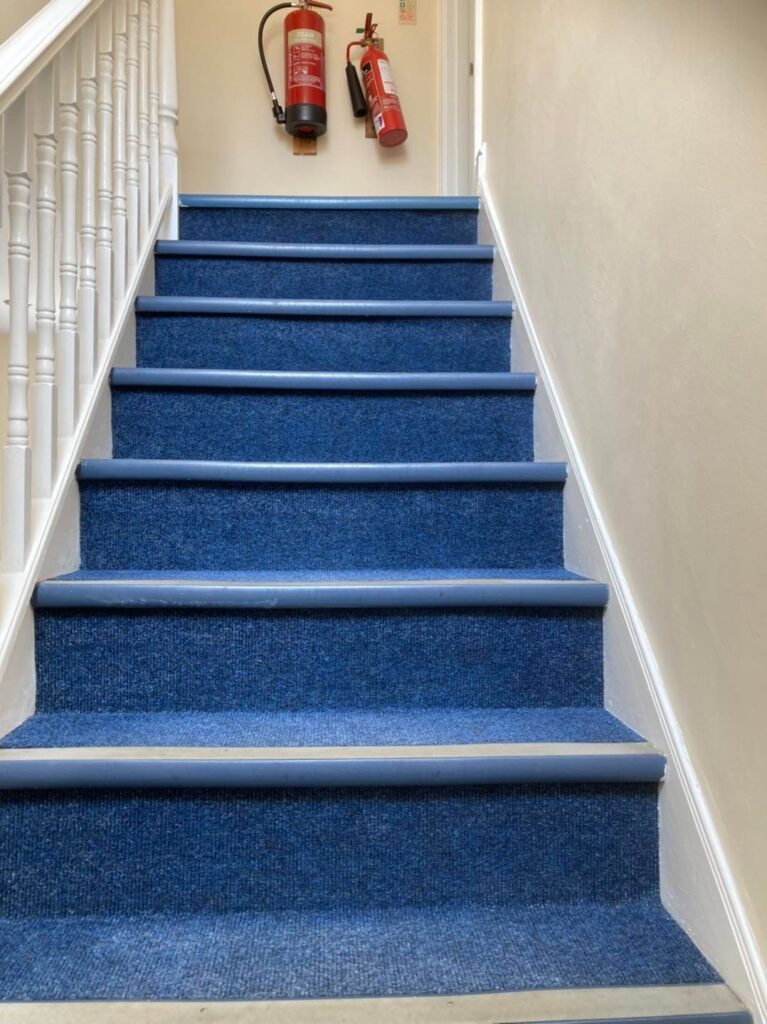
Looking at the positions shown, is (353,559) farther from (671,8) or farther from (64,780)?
(671,8)

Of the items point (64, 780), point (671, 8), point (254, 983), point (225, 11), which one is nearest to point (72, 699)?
point (64, 780)

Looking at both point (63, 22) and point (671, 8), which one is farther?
point (63, 22)

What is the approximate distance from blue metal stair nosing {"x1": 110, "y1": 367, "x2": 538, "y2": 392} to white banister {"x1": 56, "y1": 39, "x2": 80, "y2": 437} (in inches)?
6.2

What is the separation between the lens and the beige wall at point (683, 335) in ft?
2.37

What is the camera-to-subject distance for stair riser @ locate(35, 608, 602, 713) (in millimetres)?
1013

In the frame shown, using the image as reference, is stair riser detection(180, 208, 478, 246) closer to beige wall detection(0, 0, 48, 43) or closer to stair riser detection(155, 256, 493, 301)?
stair riser detection(155, 256, 493, 301)

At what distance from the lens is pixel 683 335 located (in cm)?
87

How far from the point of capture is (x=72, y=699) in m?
1.01

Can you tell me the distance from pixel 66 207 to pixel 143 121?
0.58 m

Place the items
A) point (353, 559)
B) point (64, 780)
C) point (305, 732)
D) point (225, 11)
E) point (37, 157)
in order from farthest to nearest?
point (225, 11), point (353, 559), point (37, 157), point (305, 732), point (64, 780)

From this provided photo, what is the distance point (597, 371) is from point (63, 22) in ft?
3.21

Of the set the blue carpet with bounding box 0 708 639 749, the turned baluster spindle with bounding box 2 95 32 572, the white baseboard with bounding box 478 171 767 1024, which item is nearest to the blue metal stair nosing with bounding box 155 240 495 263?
the white baseboard with bounding box 478 171 767 1024

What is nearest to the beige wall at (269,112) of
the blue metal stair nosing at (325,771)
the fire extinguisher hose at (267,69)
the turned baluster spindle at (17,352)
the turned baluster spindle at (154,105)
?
the fire extinguisher hose at (267,69)

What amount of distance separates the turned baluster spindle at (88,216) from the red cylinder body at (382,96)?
181 centimetres
